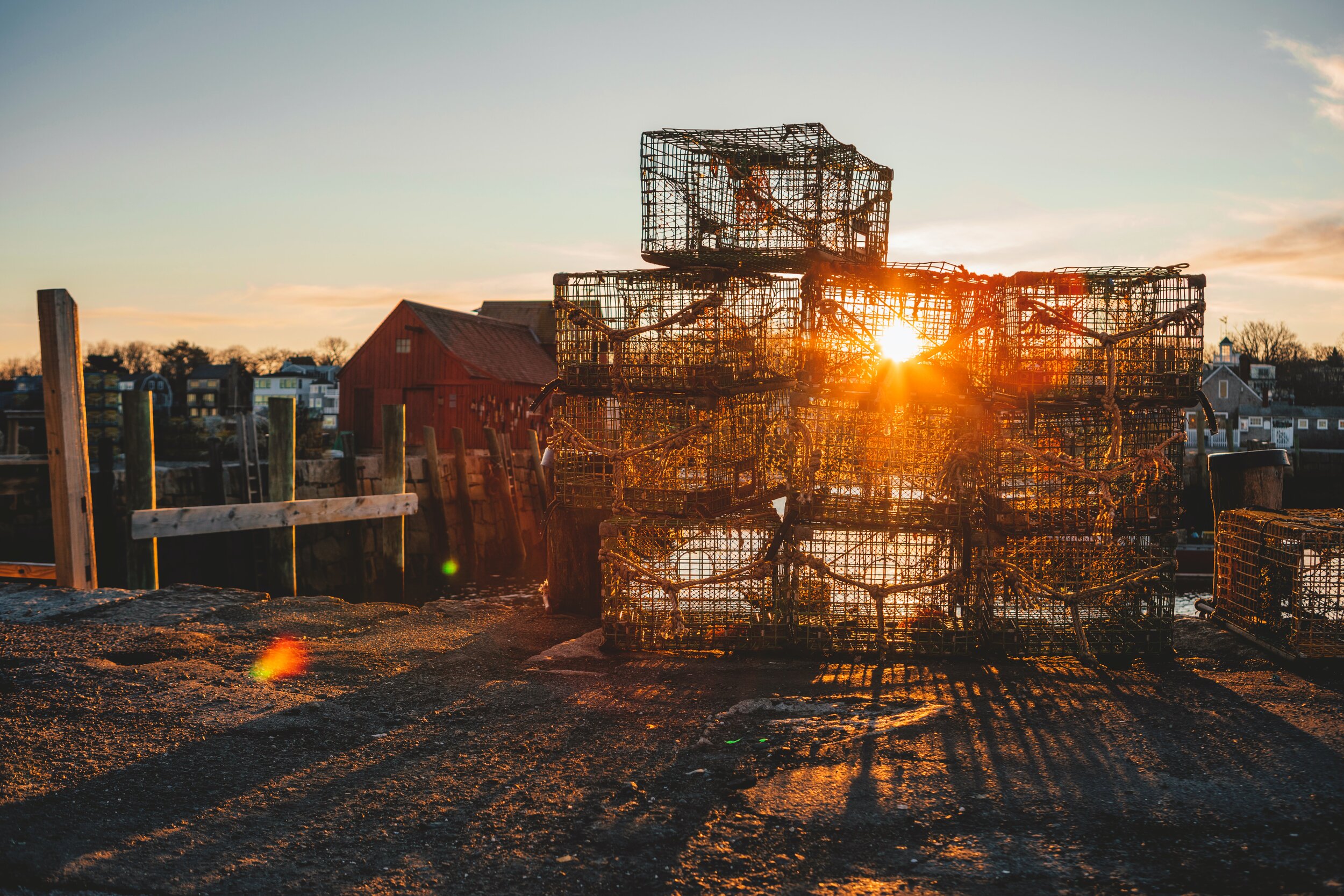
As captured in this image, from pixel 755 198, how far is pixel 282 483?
22.2 feet

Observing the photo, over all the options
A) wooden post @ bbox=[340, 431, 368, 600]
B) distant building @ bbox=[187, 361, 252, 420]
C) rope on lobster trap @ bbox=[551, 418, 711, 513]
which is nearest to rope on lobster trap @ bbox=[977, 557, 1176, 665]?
rope on lobster trap @ bbox=[551, 418, 711, 513]

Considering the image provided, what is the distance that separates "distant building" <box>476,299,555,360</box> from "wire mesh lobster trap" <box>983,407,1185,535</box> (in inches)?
1260

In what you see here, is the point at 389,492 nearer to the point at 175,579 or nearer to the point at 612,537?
the point at 175,579

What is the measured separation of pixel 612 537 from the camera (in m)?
6.41

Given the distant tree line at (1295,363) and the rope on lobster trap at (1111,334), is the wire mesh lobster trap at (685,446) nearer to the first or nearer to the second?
the rope on lobster trap at (1111,334)

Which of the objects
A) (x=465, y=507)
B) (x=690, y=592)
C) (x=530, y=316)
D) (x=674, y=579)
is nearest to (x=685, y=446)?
(x=674, y=579)

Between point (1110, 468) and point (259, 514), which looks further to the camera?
point (259, 514)

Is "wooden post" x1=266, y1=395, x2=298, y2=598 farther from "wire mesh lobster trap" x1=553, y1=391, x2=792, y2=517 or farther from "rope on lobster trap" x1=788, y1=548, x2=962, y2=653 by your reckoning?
"rope on lobster trap" x1=788, y1=548, x2=962, y2=653

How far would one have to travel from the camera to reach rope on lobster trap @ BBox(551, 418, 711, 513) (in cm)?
623

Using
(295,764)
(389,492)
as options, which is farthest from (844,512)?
(389,492)

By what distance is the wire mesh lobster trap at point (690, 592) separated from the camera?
6.23 meters

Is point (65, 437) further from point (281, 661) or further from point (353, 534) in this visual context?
point (353, 534)

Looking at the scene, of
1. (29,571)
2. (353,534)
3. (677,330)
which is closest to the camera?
(677,330)

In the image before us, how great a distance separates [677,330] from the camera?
20.8ft
